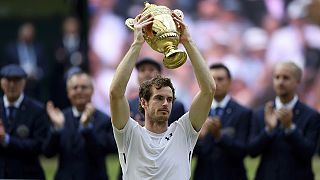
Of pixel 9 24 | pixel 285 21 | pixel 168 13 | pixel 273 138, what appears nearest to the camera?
pixel 168 13

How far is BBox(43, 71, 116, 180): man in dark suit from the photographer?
472 inches

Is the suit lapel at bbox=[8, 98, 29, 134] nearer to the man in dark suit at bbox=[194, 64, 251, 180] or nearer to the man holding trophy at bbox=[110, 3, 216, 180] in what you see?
the man in dark suit at bbox=[194, 64, 251, 180]

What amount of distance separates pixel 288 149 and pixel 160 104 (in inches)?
115

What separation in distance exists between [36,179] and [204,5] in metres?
6.68

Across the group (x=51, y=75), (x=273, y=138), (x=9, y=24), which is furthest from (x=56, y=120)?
(x=9, y=24)

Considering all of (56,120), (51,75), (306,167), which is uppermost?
(51,75)

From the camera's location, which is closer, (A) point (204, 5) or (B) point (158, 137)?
(B) point (158, 137)

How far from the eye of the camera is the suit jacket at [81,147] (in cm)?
1198

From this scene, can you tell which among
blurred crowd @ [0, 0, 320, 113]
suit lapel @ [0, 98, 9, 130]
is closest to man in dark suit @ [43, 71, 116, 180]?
suit lapel @ [0, 98, 9, 130]

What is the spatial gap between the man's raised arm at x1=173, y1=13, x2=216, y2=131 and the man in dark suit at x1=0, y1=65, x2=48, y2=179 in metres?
3.29

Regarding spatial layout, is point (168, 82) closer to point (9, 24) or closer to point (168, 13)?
point (168, 13)

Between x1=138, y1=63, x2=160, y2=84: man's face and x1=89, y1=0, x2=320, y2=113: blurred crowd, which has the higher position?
x1=89, y1=0, x2=320, y2=113: blurred crowd

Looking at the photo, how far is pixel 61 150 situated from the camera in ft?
39.9

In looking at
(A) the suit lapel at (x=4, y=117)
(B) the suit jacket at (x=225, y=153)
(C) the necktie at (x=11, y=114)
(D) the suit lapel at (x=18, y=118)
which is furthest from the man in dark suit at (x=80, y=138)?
(B) the suit jacket at (x=225, y=153)
